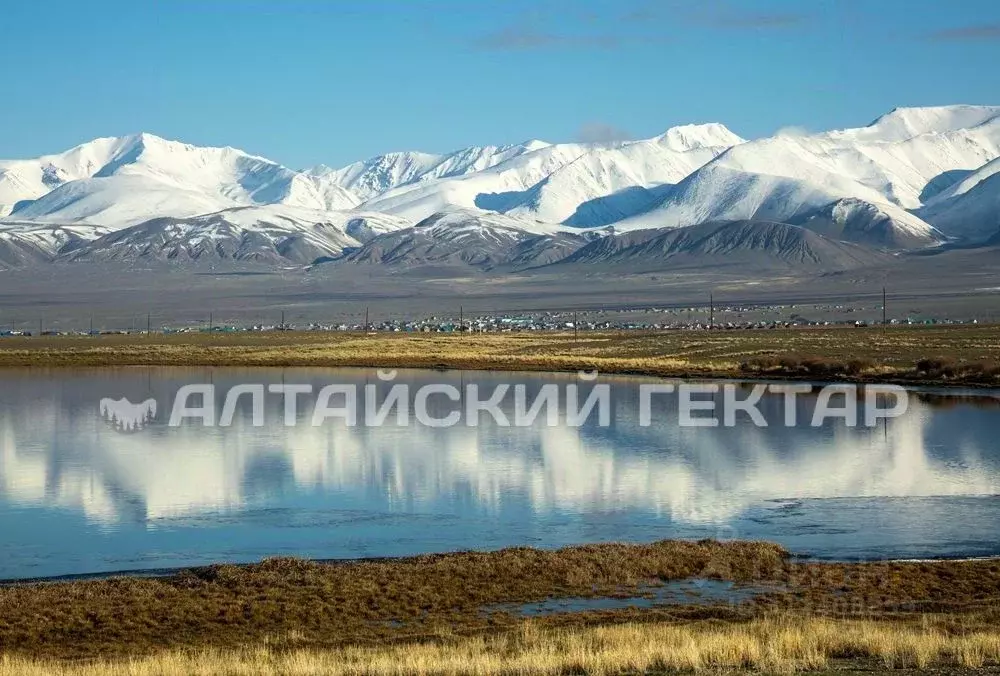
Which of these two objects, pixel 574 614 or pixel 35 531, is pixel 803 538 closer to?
pixel 574 614

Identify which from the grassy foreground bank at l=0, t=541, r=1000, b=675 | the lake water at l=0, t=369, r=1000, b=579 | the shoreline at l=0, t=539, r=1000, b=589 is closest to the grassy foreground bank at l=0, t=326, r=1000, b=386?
the lake water at l=0, t=369, r=1000, b=579

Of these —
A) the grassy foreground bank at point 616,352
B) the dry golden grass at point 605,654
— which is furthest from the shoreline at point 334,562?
the grassy foreground bank at point 616,352

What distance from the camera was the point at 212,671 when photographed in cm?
1291

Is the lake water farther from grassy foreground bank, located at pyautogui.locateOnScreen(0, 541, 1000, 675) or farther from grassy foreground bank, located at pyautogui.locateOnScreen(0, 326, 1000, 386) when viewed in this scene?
grassy foreground bank, located at pyautogui.locateOnScreen(0, 326, 1000, 386)

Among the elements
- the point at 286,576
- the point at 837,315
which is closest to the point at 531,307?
the point at 837,315

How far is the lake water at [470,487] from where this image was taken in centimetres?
2061

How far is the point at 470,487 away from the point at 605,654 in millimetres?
12658

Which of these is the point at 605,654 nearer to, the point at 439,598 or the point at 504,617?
the point at 504,617

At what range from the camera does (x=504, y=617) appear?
1592 centimetres

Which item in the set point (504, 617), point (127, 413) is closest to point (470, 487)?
point (504, 617)

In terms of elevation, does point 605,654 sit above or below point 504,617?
above

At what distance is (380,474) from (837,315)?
99.8m

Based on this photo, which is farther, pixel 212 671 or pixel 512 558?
pixel 512 558

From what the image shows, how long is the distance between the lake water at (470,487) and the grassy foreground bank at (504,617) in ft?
5.45
